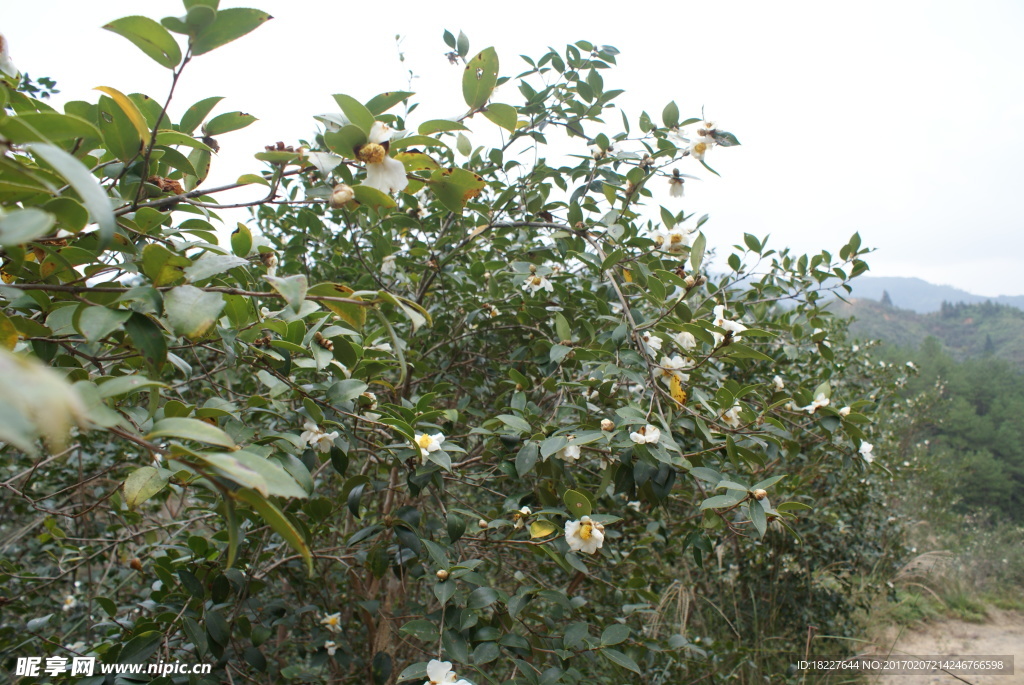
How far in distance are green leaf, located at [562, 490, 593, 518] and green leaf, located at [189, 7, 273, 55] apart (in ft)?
2.62

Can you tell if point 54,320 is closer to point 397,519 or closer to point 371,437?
point 397,519

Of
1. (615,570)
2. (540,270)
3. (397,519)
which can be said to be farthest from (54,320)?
(615,570)

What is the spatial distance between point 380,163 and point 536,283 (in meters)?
0.81

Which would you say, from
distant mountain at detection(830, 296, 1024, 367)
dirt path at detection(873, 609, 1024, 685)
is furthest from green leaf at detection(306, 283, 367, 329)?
distant mountain at detection(830, 296, 1024, 367)

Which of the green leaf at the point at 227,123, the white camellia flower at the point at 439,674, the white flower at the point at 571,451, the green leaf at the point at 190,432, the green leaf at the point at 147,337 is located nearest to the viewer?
the green leaf at the point at 190,432

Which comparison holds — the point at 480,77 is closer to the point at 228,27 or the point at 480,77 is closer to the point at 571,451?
the point at 228,27

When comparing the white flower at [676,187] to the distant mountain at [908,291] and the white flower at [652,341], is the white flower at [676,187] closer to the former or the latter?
the white flower at [652,341]

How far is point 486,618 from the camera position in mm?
1172

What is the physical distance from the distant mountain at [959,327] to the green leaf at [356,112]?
20688 mm

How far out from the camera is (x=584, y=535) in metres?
1.04

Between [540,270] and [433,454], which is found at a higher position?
[540,270]

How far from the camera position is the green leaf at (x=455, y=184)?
738 millimetres

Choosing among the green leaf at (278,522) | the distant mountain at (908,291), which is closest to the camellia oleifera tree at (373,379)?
the green leaf at (278,522)

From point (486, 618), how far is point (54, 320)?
0.93 meters
